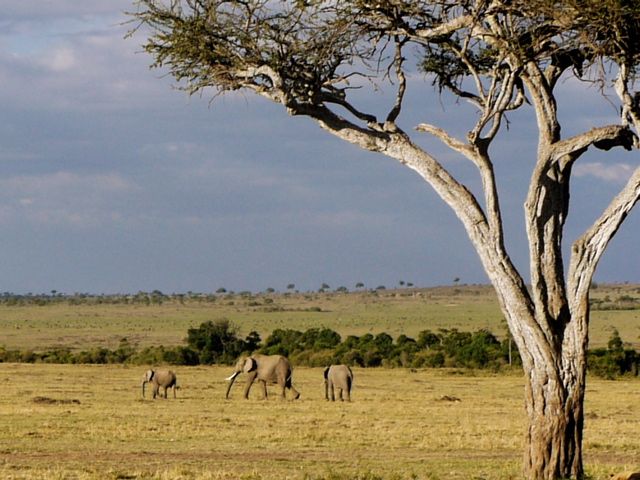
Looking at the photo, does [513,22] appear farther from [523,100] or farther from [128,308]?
[128,308]

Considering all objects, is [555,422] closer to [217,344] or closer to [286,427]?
[286,427]

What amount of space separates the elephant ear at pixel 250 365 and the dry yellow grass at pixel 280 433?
0.87 metres

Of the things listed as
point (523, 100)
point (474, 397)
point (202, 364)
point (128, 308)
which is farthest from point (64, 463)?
point (128, 308)

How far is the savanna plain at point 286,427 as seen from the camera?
15.7 metres

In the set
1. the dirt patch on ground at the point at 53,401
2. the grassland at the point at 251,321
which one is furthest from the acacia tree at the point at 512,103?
the grassland at the point at 251,321

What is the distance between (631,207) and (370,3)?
11.9 ft

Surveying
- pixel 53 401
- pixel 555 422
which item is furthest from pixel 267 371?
pixel 555 422

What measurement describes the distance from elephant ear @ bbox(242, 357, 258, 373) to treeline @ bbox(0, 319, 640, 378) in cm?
1705

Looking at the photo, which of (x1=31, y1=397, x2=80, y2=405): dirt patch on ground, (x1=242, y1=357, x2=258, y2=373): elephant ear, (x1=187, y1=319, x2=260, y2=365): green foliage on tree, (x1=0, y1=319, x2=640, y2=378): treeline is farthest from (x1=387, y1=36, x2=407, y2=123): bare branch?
(x1=187, y1=319, x2=260, y2=365): green foliage on tree

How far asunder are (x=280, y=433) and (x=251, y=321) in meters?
87.2

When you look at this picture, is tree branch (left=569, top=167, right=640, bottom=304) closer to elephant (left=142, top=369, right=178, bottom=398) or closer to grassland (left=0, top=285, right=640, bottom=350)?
elephant (left=142, top=369, right=178, bottom=398)

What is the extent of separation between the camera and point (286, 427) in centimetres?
2291

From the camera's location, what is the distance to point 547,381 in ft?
43.5

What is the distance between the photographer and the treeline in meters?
50.7
